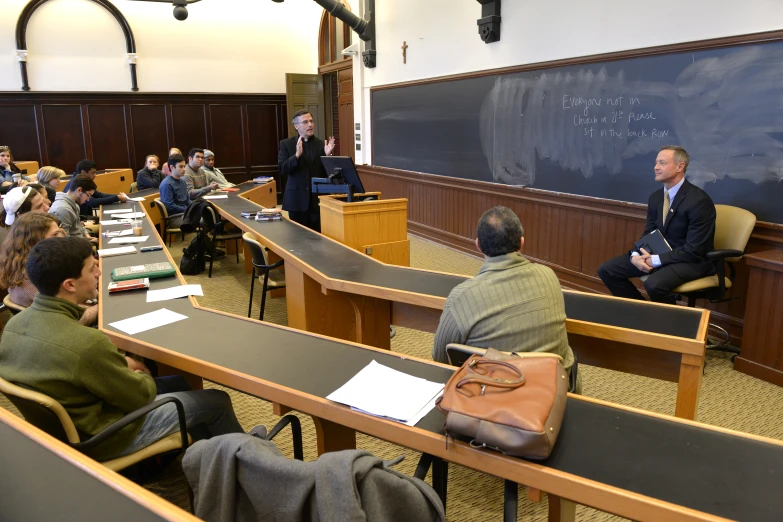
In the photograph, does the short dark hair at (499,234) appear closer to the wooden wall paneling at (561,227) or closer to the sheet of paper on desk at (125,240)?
the wooden wall paneling at (561,227)

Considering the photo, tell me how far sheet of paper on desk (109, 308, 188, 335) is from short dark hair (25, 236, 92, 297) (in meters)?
0.44

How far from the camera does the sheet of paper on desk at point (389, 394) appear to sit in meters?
1.68

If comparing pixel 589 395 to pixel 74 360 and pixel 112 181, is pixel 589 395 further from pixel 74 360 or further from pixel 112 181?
pixel 112 181

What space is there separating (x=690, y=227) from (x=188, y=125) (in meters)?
9.22

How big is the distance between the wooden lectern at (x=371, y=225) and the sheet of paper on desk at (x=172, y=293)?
131cm

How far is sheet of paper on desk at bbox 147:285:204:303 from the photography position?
9.24ft

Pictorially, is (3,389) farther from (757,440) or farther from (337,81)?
(337,81)

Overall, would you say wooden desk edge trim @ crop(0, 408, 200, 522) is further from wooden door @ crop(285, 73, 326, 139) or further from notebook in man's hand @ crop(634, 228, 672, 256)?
wooden door @ crop(285, 73, 326, 139)

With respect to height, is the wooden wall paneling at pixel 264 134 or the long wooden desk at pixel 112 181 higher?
the wooden wall paneling at pixel 264 134

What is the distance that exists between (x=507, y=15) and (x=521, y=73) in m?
0.63

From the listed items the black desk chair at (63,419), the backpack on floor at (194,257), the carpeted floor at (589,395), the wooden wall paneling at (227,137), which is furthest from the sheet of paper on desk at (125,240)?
the wooden wall paneling at (227,137)

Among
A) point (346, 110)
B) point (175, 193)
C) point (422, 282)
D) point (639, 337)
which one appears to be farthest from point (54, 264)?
point (346, 110)

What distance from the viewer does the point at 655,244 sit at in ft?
12.2

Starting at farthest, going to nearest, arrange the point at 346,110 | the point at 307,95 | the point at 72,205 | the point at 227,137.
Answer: the point at 227,137, the point at 307,95, the point at 346,110, the point at 72,205
